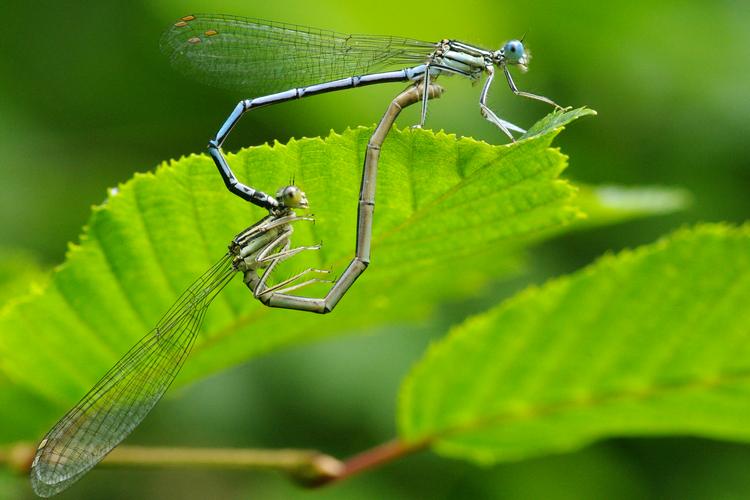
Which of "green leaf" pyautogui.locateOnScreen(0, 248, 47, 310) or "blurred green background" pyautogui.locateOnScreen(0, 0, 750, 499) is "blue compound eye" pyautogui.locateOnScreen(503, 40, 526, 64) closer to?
"green leaf" pyautogui.locateOnScreen(0, 248, 47, 310)

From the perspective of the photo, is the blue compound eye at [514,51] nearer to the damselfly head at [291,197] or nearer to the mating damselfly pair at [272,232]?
the mating damselfly pair at [272,232]

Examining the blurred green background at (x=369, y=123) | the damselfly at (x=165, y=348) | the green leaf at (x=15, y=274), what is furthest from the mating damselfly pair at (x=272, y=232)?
the blurred green background at (x=369, y=123)

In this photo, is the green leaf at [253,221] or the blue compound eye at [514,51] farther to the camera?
the blue compound eye at [514,51]

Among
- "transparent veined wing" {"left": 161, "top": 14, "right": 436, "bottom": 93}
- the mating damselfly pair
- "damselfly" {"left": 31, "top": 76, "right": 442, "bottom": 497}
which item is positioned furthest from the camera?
"transparent veined wing" {"left": 161, "top": 14, "right": 436, "bottom": 93}

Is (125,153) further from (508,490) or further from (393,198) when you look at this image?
(393,198)

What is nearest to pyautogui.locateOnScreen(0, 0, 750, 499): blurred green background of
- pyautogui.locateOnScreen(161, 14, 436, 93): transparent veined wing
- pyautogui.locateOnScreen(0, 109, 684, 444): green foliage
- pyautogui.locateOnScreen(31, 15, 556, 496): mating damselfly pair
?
pyautogui.locateOnScreen(161, 14, 436, 93): transparent veined wing

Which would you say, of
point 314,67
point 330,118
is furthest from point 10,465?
point 330,118
